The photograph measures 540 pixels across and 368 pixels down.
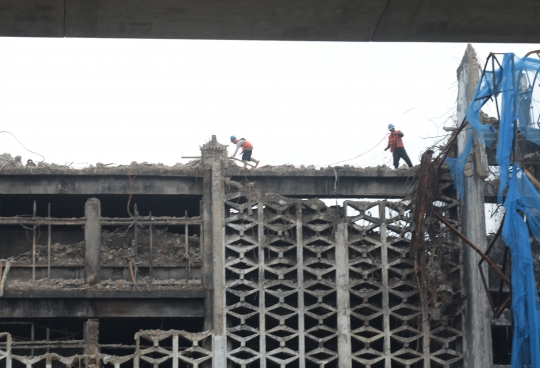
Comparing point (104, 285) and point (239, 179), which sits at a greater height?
point (239, 179)

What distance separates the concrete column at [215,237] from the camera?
1812cm

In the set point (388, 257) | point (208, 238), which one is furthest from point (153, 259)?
point (388, 257)

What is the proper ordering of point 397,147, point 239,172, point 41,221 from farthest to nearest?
point 397,147 → point 239,172 → point 41,221

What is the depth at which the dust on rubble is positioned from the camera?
18594 millimetres

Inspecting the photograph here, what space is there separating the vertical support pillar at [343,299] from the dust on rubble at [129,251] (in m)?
3.08

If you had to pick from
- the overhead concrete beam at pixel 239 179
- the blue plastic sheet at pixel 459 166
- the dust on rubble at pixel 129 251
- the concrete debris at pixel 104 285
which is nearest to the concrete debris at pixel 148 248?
the dust on rubble at pixel 129 251

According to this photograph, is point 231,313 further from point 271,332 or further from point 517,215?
point 517,215

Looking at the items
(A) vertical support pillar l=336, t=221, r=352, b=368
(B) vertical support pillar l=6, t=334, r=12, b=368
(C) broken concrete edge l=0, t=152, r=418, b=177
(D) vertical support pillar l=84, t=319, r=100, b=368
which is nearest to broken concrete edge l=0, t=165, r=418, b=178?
(C) broken concrete edge l=0, t=152, r=418, b=177

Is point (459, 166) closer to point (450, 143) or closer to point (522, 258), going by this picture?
point (450, 143)

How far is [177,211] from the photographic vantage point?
2188cm

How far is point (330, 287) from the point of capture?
18.5 meters

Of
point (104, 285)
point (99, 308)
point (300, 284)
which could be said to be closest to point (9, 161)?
point (104, 285)

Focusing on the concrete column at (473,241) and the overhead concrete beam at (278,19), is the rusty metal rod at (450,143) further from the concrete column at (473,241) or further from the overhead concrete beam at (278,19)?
the overhead concrete beam at (278,19)

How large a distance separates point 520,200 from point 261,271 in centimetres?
575
